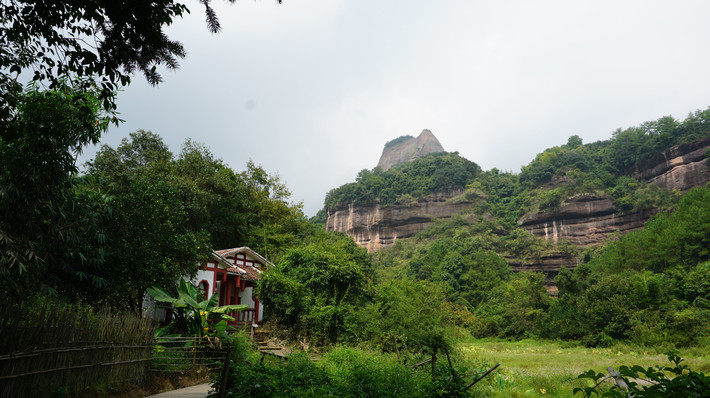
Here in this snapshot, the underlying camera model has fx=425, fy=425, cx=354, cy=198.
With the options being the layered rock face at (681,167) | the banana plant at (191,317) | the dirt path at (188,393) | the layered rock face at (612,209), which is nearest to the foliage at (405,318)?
the banana plant at (191,317)

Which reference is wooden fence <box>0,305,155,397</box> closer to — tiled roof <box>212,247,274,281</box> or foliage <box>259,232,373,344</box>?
foliage <box>259,232,373,344</box>

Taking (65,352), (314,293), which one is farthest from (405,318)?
(65,352)

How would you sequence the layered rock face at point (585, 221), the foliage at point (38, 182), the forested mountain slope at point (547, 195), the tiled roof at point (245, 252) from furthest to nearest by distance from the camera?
the layered rock face at point (585, 221) → the forested mountain slope at point (547, 195) → the tiled roof at point (245, 252) → the foliage at point (38, 182)

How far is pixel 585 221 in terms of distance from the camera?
199 feet

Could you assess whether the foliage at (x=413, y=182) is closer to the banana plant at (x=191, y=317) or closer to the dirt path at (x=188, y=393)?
the banana plant at (x=191, y=317)

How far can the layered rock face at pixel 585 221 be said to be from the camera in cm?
5819

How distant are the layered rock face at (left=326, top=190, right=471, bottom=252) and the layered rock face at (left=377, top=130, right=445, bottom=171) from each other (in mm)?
45061

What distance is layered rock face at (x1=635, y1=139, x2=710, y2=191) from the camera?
53.8 meters

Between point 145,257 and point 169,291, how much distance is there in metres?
2.43

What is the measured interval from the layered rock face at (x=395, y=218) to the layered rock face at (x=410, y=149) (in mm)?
45061

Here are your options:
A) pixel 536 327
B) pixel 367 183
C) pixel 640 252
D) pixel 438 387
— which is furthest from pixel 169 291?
pixel 367 183

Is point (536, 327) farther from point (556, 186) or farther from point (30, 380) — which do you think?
point (556, 186)

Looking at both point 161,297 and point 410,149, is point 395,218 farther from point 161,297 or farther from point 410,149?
point 161,297

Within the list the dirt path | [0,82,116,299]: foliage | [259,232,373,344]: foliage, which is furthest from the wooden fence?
[259,232,373,344]: foliage
